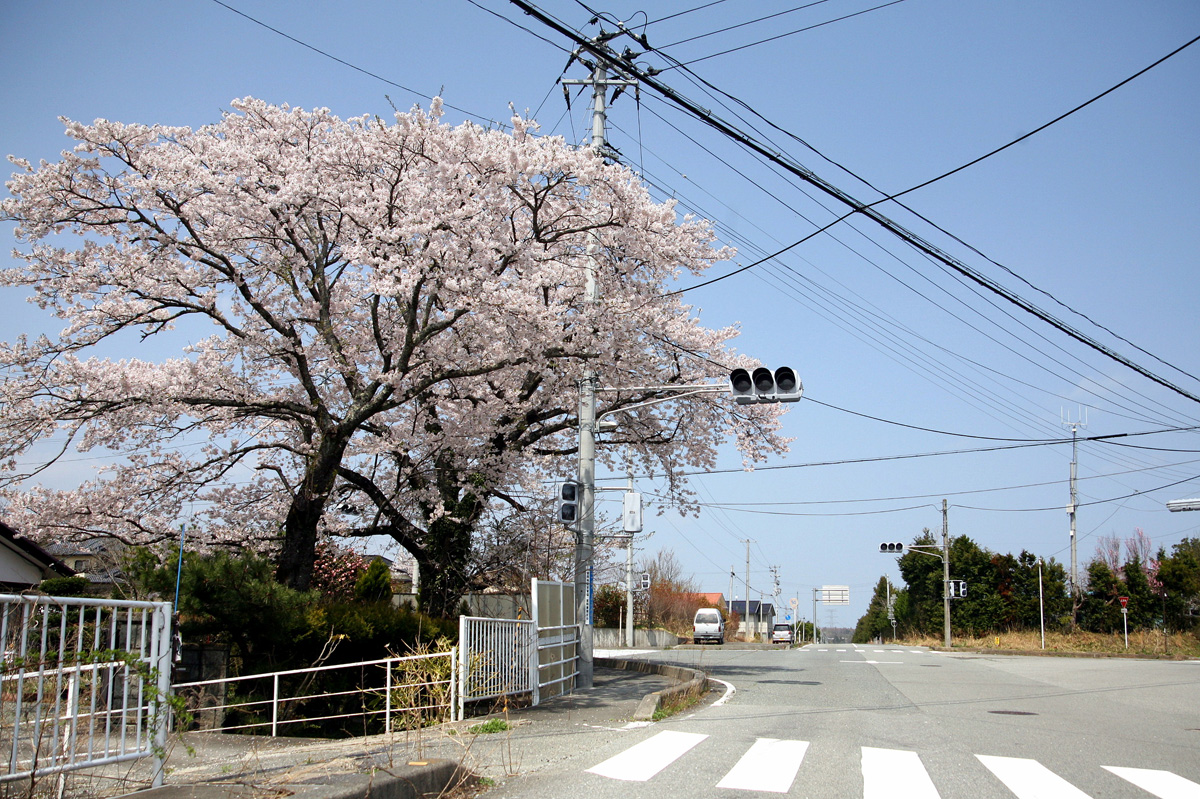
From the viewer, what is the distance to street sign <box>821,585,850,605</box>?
247 feet

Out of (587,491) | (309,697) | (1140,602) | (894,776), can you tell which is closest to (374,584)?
(587,491)

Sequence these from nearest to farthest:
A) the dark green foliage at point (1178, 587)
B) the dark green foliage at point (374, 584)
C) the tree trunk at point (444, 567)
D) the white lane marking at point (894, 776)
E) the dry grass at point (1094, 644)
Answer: the white lane marking at point (894, 776) < the tree trunk at point (444, 567) < the dark green foliage at point (374, 584) < the dry grass at point (1094, 644) < the dark green foliage at point (1178, 587)

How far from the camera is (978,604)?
151 feet

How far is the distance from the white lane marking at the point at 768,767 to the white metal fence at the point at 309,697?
3.63 meters

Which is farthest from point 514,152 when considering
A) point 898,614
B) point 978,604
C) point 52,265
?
point 898,614

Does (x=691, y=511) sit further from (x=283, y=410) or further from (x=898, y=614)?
(x=898, y=614)

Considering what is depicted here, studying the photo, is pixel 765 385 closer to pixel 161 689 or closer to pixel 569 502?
pixel 569 502

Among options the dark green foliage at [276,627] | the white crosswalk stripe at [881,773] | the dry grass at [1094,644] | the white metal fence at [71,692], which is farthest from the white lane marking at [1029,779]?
the dry grass at [1094,644]

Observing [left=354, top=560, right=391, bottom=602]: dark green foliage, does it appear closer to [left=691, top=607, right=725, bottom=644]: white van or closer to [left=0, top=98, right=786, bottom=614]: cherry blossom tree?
[left=0, top=98, right=786, bottom=614]: cherry blossom tree

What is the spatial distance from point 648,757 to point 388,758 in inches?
105

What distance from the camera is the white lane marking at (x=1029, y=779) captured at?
6.69m

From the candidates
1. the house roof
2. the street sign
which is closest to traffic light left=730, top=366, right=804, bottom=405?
the house roof

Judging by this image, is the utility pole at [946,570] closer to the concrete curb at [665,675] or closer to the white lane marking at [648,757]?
the concrete curb at [665,675]

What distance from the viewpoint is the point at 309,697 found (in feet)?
36.5
